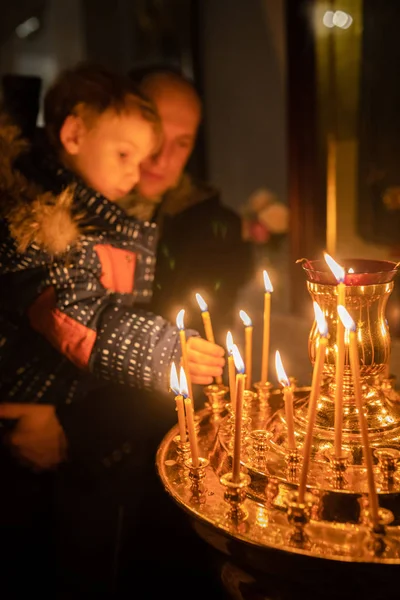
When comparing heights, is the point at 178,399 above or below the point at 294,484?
above

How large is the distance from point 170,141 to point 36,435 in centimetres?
70

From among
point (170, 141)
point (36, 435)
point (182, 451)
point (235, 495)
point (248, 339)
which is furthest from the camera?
point (170, 141)

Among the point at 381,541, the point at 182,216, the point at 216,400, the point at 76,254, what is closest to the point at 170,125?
the point at 182,216

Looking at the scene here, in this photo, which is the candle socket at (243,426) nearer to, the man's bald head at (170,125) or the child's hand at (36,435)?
the child's hand at (36,435)

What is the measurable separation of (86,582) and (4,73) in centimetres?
113

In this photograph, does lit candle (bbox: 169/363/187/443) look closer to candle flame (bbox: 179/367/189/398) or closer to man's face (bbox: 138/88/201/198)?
candle flame (bbox: 179/367/189/398)

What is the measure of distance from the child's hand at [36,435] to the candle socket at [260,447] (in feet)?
1.60

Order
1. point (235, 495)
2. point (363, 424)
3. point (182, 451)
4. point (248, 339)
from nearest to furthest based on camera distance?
point (363, 424) → point (235, 495) → point (182, 451) → point (248, 339)

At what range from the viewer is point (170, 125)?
4.38ft

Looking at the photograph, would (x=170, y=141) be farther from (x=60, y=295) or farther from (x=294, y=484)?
(x=294, y=484)

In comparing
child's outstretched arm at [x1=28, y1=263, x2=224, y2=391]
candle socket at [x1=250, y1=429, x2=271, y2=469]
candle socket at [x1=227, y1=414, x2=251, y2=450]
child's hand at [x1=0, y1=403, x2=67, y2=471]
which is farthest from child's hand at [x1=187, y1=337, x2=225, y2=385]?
child's hand at [x1=0, y1=403, x2=67, y2=471]

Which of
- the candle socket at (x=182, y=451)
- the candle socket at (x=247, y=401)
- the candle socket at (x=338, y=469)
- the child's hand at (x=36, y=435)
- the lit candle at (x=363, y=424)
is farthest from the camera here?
the child's hand at (x=36, y=435)

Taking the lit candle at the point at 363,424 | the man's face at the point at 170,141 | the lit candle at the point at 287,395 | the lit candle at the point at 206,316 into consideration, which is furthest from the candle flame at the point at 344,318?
the man's face at the point at 170,141

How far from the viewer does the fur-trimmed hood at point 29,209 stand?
1115 millimetres
